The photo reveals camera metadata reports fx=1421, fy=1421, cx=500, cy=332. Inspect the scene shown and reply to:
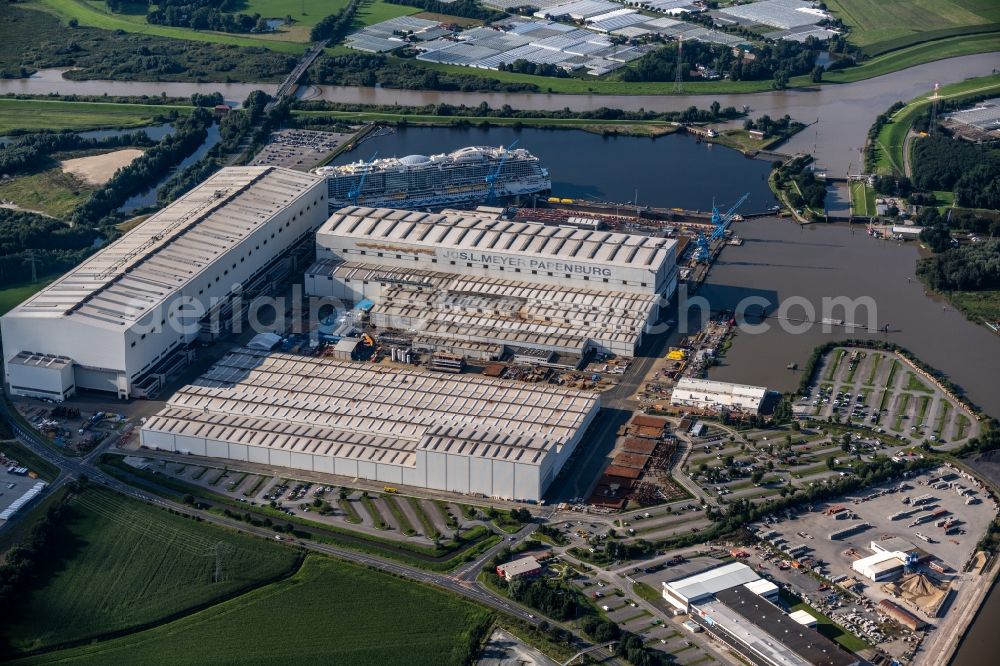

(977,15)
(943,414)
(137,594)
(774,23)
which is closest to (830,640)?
(943,414)

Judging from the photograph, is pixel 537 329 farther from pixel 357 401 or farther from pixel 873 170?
pixel 873 170

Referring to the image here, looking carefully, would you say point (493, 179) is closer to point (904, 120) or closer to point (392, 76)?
point (392, 76)

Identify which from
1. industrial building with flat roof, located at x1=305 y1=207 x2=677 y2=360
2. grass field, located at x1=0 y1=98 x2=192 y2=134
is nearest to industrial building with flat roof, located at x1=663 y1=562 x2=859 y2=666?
industrial building with flat roof, located at x1=305 y1=207 x2=677 y2=360

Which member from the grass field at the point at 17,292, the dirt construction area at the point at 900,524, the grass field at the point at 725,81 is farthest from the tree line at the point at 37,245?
the dirt construction area at the point at 900,524

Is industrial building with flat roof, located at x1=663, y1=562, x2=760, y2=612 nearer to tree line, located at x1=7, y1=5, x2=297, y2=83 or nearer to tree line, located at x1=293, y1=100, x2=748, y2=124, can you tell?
tree line, located at x1=293, y1=100, x2=748, y2=124

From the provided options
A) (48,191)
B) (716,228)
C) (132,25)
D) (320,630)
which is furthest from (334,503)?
(132,25)

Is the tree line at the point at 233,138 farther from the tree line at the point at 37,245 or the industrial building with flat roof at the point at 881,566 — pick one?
the industrial building with flat roof at the point at 881,566
